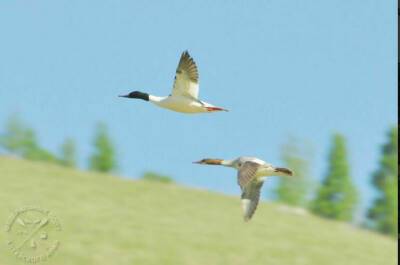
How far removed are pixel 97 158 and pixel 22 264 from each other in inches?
1678

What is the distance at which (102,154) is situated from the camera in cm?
8481

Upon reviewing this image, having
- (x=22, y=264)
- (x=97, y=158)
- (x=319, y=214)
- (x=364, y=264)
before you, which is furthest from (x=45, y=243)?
(x=97, y=158)

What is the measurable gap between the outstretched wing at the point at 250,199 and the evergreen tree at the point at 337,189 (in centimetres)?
6105

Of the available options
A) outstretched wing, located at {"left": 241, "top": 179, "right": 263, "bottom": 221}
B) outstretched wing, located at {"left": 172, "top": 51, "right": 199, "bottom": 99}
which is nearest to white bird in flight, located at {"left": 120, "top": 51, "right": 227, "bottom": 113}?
outstretched wing, located at {"left": 172, "top": 51, "right": 199, "bottom": 99}

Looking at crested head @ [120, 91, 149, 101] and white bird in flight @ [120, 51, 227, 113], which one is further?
crested head @ [120, 91, 149, 101]

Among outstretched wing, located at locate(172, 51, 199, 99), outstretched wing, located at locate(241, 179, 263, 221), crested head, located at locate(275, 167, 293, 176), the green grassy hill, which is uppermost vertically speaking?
outstretched wing, located at locate(172, 51, 199, 99)

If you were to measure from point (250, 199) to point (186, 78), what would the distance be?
2413mm

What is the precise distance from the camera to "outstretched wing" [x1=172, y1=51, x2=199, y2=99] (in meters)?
14.0

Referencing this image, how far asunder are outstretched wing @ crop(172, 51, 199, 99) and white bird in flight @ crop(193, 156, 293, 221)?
987 mm

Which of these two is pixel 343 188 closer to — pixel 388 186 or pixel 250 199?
pixel 388 186

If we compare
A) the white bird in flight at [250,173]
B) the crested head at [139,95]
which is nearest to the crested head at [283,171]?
the white bird in flight at [250,173]

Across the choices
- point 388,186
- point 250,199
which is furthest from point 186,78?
point 388,186

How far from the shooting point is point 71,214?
59000 mm

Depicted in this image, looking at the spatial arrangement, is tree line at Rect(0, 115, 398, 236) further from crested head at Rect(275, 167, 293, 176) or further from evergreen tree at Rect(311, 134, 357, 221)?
crested head at Rect(275, 167, 293, 176)
